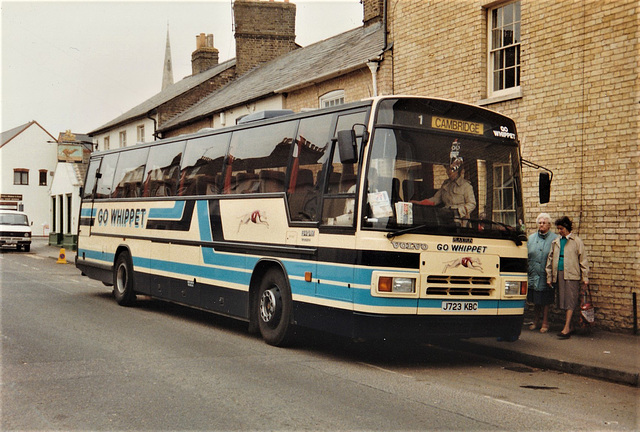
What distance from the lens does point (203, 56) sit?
45125 millimetres

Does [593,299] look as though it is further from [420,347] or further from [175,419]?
[175,419]

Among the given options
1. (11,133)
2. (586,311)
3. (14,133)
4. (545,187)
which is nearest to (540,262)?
(586,311)

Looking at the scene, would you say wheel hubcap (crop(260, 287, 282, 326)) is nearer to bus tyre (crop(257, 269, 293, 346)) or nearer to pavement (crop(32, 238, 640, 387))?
bus tyre (crop(257, 269, 293, 346))

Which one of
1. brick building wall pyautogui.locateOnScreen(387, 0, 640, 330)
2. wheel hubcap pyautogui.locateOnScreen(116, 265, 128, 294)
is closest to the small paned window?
wheel hubcap pyautogui.locateOnScreen(116, 265, 128, 294)

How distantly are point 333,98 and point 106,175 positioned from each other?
7.11m

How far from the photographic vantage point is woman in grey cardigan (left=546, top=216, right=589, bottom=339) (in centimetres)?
1036

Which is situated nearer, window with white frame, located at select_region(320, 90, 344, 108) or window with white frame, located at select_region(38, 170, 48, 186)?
window with white frame, located at select_region(320, 90, 344, 108)

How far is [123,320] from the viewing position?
38.8 feet

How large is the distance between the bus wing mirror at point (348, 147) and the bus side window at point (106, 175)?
8.90 metres

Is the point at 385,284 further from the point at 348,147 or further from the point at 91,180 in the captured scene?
the point at 91,180

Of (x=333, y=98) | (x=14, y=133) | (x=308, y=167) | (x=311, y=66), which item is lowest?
(x=308, y=167)

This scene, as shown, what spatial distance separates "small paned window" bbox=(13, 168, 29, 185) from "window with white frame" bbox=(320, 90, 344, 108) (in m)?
59.6

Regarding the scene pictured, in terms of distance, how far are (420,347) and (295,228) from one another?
2.55 meters

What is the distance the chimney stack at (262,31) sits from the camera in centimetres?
3391
